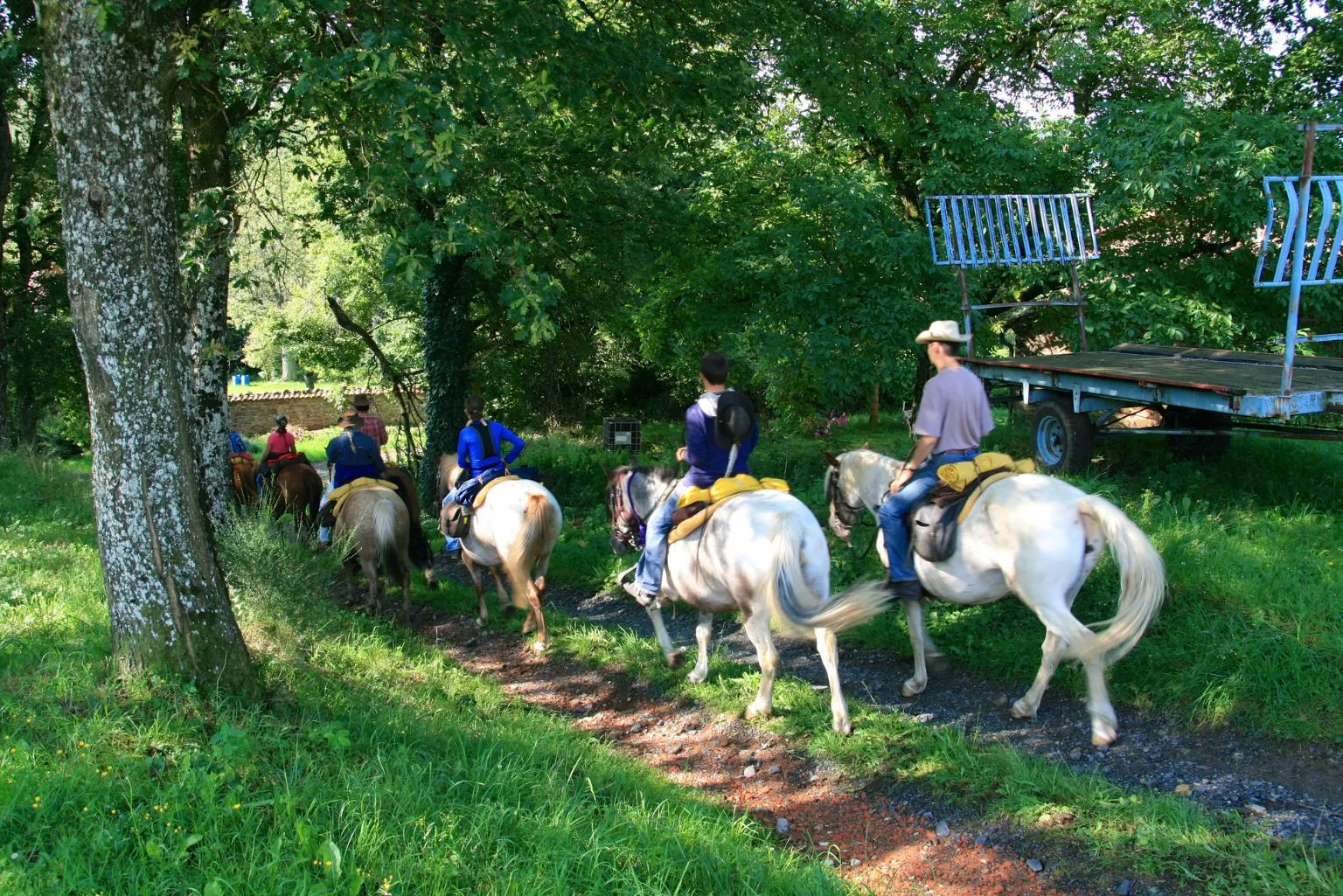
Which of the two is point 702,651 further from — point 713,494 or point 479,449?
point 479,449

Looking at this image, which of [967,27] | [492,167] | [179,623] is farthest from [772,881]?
[967,27]

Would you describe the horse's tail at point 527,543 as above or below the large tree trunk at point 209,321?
below

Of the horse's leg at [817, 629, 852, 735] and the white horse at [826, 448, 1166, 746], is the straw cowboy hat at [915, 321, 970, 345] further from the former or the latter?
the horse's leg at [817, 629, 852, 735]

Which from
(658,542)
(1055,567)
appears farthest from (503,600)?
(1055,567)

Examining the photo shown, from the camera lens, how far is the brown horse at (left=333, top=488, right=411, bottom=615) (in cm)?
941

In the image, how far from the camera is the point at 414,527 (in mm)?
10492

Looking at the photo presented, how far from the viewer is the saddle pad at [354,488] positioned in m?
9.76

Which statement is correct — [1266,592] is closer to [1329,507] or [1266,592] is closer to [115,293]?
[1329,507]

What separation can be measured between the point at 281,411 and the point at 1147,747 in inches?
1395

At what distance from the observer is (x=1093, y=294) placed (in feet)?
39.8

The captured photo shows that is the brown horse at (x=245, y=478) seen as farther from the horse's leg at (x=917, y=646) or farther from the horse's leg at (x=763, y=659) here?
the horse's leg at (x=917, y=646)

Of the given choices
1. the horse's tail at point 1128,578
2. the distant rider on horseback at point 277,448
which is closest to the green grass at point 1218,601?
the horse's tail at point 1128,578

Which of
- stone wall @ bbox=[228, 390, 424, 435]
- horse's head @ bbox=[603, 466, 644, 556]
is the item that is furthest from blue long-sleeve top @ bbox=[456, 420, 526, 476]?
stone wall @ bbox=[228, 390, 424, 435]

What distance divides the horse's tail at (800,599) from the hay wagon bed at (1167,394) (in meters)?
3.50
